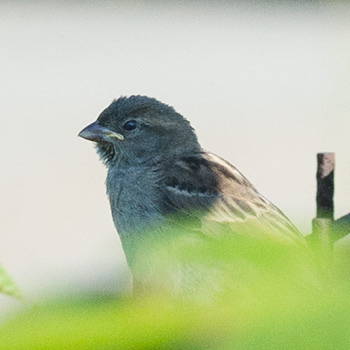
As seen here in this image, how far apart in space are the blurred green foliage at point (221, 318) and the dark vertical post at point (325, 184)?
58cm

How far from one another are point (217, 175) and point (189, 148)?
1.49 ft

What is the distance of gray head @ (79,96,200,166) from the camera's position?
3332 millimetres

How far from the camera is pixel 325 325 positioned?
0.28m

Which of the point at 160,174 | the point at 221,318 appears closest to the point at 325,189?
the point at 221,318

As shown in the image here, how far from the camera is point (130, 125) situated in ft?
11.1

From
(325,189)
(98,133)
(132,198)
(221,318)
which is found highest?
(98,133)

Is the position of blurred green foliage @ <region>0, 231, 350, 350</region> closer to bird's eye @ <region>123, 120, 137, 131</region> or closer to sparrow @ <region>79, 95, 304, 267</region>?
sparrow @ <region>79, 95, 304, 267</region>

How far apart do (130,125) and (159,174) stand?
1.02 ft

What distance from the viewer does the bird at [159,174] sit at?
2.83 metres

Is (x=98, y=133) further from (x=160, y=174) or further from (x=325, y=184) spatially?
(x=325, y=184)

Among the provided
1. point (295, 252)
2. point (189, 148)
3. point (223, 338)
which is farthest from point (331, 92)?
point (189, 148)

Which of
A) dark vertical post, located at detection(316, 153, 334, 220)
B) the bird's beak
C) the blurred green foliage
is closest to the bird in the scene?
the bird's beak

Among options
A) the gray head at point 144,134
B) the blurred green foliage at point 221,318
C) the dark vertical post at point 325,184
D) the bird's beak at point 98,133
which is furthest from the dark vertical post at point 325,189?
the gray head at point 144,134

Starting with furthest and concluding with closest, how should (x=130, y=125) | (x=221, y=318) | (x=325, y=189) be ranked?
(x=130, y=125)
(x=325, y=189)
(x=221, y=318)
